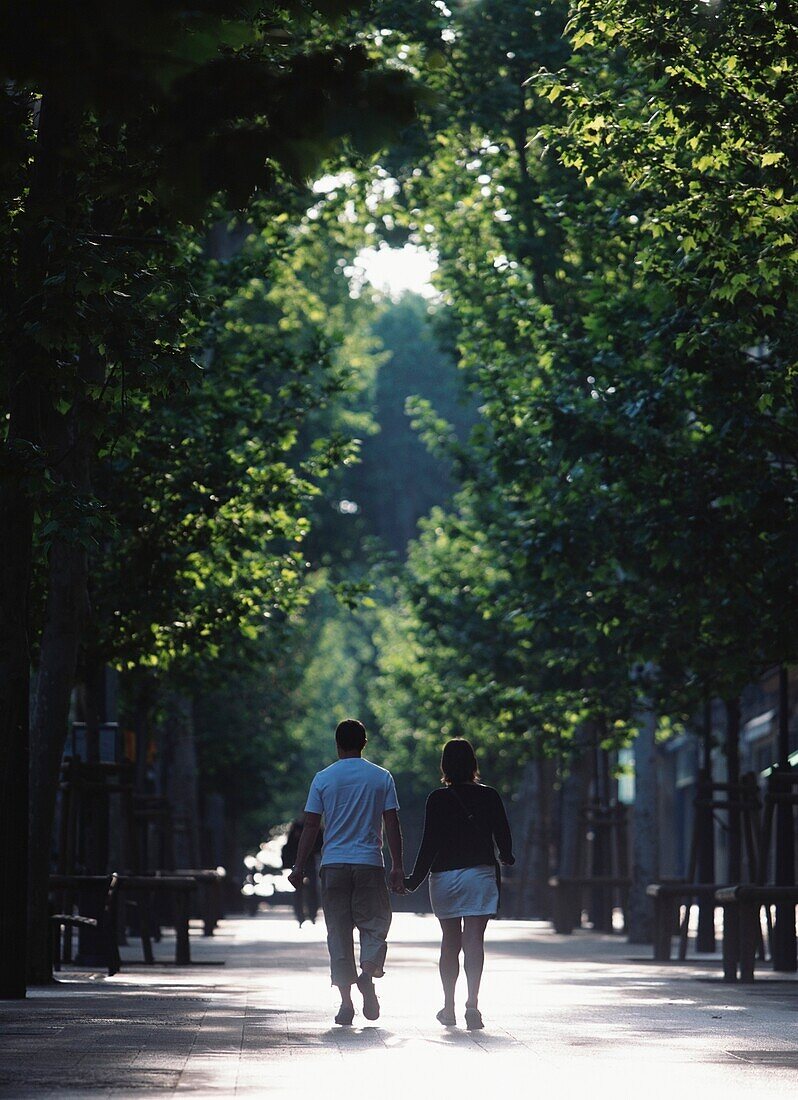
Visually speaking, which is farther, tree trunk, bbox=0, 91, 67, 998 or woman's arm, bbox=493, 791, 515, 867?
tree trunk, bbox=0, 91, 67, 998

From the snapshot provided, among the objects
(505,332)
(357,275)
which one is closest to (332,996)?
(505,332)

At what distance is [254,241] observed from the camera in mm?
36688

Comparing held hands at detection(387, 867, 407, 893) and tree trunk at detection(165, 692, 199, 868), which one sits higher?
tree trunk at detection(165, 692, 199, 868)

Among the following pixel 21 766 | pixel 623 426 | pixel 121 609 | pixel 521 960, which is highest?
pixel 623 426

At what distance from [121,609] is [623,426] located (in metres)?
4.94

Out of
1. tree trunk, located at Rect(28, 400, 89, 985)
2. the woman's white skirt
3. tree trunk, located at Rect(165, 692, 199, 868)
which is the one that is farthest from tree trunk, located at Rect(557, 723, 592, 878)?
the woman's white skirt

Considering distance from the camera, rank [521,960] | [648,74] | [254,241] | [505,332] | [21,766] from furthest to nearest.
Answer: [254,241] < [505,332] < [521,960] < [648,74] < [21,766]

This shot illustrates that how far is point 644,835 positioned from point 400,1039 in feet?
52.7

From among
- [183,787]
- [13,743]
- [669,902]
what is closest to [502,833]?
[13,743]

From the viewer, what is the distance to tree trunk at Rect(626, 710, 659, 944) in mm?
27297

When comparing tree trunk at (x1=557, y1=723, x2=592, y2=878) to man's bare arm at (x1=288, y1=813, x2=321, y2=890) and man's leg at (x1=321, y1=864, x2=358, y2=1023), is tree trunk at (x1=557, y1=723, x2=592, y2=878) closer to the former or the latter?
man's bare arm at (x1=288, y1=813, x2=321, y2=890)

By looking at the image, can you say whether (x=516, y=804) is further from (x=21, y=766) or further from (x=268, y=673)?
(x=21, y=766)

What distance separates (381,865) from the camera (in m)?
12.7

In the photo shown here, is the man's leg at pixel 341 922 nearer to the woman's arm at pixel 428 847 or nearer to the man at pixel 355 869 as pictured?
the man at pixel 355 869
